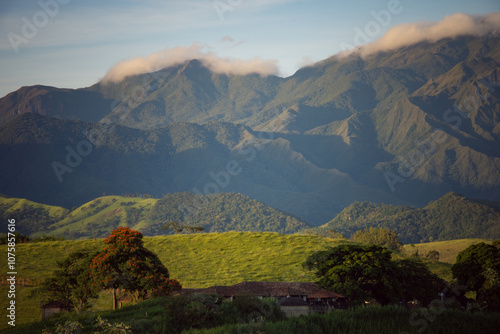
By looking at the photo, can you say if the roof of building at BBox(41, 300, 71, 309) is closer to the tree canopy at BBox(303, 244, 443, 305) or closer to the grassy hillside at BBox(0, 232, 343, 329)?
the grassy hillside at BBox(0, 232, 343, 329)

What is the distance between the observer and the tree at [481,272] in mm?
59594

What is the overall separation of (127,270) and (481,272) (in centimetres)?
4314

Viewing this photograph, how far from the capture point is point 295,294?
2280 inches

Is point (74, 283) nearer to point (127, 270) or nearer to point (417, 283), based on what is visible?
point (127, 270)

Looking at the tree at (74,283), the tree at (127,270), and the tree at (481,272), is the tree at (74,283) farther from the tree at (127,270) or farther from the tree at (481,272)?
the tree at (481,272)

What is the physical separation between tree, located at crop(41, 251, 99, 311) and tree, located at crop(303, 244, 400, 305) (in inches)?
1066

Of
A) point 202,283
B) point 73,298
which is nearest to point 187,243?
point 202,283

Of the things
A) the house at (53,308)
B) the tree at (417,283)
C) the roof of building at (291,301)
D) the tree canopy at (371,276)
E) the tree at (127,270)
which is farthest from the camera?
the tree at (417,283)

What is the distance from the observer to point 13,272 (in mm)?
87875

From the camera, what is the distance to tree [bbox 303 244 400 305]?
5703cm

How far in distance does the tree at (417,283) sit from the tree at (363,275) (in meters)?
2.39

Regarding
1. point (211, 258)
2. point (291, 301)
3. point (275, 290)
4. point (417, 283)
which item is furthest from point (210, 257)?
point (417, 283)

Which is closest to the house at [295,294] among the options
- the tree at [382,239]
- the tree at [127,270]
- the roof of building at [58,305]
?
the tree at [127,270]

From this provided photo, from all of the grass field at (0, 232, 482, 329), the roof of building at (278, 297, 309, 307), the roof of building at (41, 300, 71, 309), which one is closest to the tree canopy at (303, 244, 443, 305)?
the roof of building at (278, 297, 309, 307)
